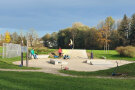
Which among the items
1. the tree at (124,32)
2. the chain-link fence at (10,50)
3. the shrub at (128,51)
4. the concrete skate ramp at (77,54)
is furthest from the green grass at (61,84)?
the tree at (124,32)

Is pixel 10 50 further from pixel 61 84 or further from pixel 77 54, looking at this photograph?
pixel 61 84

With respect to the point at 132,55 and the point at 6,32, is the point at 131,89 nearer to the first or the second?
the point at 132,55

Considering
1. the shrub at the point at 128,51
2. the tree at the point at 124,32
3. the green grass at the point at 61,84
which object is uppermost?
the tree at the point at 124,32

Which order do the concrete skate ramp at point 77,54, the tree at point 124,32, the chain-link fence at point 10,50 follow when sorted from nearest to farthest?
1. the chain-link fence at point 10,50
2. the concrete skate ramp at point 77,54
3. the tree at point 124,32

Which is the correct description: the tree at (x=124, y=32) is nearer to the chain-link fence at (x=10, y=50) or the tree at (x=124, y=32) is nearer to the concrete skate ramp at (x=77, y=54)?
the concrete skate ramp at (x=77, y=54)

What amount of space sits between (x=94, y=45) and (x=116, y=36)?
32.0 feet

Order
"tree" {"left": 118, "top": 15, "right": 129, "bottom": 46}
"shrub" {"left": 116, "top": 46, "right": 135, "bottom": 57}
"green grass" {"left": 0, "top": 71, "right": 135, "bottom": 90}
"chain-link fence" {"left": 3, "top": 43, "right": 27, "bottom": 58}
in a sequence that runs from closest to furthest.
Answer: "green grass" {"left": 0, "top": 71, "right": 135, "bottom": 90}, "chain-link fence" {"left": 3, "top": 43, "right": 27, "bottom": 58}, "shrub" {"left": 116, "top": 46, "right": 135, "bottom": 57}, "tree" {"left": 118, "top": 15, "right": 129, "bottom": 46}

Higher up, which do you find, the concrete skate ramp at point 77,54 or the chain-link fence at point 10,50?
the chain-link fence at point 10,50

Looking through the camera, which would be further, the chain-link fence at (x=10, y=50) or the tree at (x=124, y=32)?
the tree at (x=124, y=32)

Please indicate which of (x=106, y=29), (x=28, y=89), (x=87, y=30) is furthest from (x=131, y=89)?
(x=87, y=30)

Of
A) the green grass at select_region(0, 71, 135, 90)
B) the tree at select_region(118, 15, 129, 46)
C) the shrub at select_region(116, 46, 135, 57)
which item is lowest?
the green grass at select_region(0, 71, 135, 90)

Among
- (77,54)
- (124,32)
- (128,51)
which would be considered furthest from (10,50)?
(124,32)

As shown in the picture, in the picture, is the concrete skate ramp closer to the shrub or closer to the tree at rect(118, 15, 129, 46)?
the shrub

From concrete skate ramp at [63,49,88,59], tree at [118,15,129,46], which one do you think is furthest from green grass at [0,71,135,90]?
tree at [118,15,129,46]
